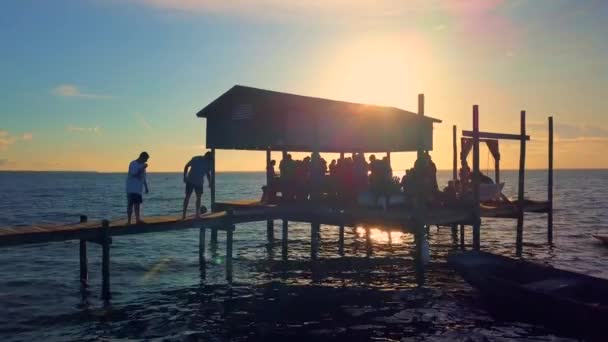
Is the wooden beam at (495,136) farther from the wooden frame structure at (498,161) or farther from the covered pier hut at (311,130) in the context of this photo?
the covered pier hut at (311,130)

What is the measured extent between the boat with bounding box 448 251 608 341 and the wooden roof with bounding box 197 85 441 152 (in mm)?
5911

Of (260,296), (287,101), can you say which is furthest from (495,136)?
(260,296)

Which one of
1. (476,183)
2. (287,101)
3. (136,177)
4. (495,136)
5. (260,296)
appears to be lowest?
(260,296)

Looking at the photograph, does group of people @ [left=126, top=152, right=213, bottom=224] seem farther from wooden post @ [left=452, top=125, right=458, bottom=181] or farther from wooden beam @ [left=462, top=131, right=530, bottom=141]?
wooden post @ [left=452, top=125, right=458, bottom=181]

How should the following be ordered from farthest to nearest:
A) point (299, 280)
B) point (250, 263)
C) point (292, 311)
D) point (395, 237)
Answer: point (395, 237) < point (250, 263) < point (299, 280) < point (292, 311)

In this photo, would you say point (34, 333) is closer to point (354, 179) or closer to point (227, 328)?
point (227, 328)

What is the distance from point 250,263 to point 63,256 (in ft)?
35.0

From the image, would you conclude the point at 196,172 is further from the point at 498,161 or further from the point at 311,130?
the point at 498,161

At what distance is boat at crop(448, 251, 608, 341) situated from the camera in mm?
12173

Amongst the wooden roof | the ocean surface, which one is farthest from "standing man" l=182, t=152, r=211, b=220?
the wooden roof

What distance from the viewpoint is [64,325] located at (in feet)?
47.2

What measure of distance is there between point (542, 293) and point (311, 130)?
10439 millimetres

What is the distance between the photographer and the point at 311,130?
20.6 m

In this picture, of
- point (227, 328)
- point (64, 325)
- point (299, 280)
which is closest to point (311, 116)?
point (299, 280)
